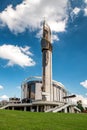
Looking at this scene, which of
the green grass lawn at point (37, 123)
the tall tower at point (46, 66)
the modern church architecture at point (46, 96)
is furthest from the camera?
the tall tower at point (46, 66)

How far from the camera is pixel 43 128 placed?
18141mm

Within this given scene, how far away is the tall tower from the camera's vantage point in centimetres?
8444

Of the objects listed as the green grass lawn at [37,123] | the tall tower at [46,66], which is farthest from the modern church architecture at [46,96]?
the green grass lawn at [37,123]

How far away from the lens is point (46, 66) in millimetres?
85375

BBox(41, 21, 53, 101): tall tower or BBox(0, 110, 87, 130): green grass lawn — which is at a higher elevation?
BBox(41, 21, 53, 101): tall tower

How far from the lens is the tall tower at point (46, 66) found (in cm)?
8444

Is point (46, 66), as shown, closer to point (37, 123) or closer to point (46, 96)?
point (46, 96)

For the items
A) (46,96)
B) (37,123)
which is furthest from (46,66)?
(37,123)

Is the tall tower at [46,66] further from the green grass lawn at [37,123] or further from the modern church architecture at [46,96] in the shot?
the green grass lawn at [37,123]

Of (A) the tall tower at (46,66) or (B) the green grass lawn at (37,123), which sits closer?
(B) the green grass lawn at (37,123)

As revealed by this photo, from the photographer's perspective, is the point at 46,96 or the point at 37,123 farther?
the point at 46,96

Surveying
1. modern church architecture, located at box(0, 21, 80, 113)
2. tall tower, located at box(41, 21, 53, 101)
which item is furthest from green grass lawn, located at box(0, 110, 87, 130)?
tall tower, located at box(41, 21, 53, 101)

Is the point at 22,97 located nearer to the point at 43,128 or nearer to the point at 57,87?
the point at 57,87

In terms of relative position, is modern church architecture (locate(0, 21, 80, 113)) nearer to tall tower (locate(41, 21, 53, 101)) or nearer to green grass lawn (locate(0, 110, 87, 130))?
tall tower (locate(41, 21, 53, 101))
